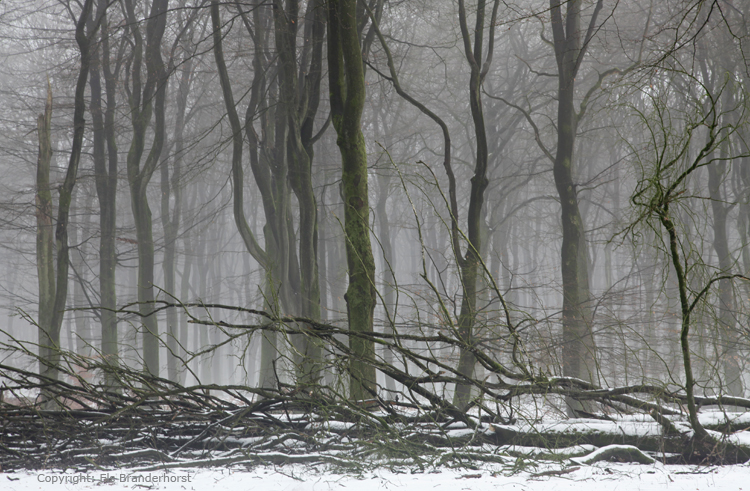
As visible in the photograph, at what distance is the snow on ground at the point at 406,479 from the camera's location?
343cm

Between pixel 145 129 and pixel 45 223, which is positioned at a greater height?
pixel 145 129

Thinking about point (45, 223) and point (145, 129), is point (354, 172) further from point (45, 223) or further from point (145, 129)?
point (145, 129)

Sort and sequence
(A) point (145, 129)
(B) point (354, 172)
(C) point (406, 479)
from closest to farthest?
(C) point (406, 479), (B) point (354, 172), (A) point (145, 129)

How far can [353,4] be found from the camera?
17.4ft

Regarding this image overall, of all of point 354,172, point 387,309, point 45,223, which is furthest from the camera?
point 45,223

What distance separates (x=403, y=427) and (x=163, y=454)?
185 centimetres

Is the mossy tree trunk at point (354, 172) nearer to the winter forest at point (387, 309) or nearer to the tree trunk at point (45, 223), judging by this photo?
the winter forest at point (387, 309)

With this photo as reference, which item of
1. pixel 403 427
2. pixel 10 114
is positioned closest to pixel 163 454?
pixel 403 427

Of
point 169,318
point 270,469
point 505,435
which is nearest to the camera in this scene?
point 270,469

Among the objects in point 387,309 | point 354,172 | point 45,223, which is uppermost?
point 45,223

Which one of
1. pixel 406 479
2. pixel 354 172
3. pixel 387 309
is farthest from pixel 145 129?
pixel 406 479

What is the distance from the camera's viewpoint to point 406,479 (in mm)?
3627

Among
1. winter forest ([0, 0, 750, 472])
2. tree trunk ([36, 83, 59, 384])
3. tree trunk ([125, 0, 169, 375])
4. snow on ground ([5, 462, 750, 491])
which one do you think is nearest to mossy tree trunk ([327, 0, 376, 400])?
winter forest ([0, 0, 750, 472])

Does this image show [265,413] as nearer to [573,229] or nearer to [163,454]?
[163,454]
